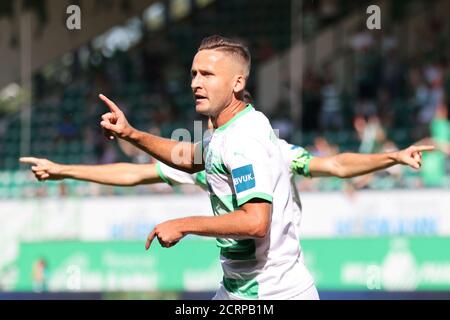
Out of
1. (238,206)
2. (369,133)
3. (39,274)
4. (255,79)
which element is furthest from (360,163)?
(255,79)

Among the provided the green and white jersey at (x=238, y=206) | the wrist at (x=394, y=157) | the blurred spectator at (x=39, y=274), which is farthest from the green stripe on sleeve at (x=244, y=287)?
the blurred spectator at (x=39, y=274)

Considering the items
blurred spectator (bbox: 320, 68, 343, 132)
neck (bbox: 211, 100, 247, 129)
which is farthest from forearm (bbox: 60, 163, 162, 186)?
blurred spectator (bbox: 320, 68, 343, 132)

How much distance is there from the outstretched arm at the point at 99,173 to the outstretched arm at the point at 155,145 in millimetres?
766

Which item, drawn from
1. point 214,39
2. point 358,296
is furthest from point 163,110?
point 214,39

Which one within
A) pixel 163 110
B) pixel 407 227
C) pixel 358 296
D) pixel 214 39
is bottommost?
pixel 358 296

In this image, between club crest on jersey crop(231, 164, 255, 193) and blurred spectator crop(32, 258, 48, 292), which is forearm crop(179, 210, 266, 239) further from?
blurred spectator crop(32, 258, 48, 292)

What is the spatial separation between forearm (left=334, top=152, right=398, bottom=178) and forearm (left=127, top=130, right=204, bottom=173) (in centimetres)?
128

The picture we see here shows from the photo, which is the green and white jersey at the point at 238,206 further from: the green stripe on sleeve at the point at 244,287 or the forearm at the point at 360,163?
the forearm at the point at 360,163

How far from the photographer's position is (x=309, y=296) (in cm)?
543

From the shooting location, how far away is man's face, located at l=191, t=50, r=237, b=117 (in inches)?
204

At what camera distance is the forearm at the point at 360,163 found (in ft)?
21.1

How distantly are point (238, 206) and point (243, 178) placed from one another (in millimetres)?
178
